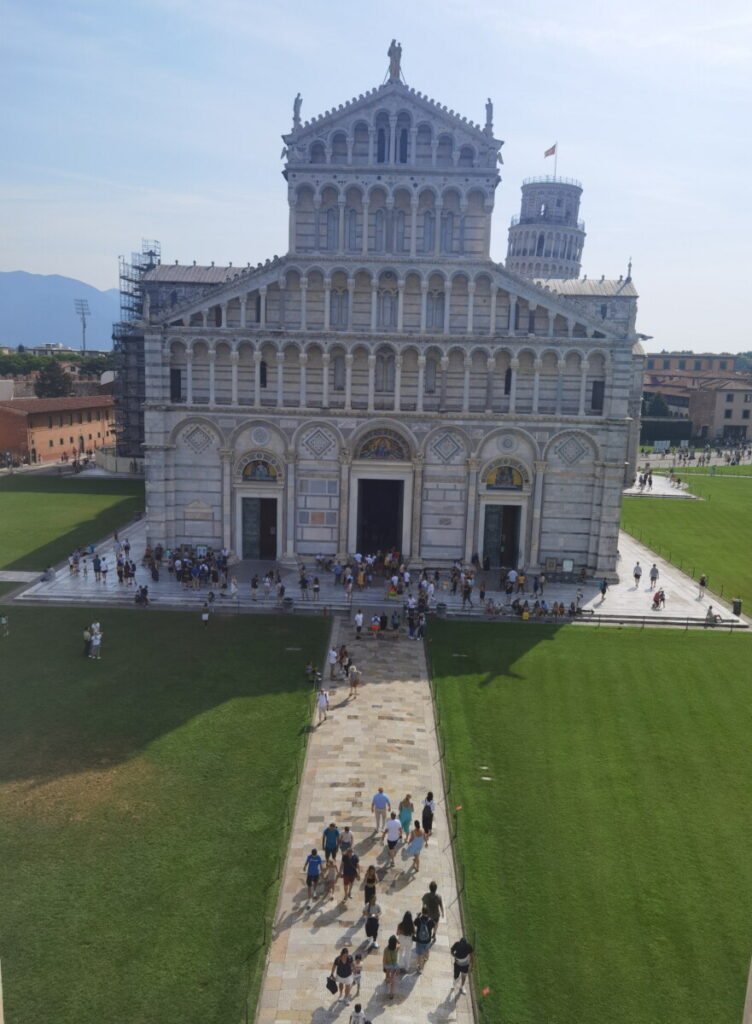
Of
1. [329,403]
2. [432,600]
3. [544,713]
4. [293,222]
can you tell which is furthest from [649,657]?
[293,222]

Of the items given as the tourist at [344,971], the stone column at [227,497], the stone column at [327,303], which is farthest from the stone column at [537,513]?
the tourist at [344,971]

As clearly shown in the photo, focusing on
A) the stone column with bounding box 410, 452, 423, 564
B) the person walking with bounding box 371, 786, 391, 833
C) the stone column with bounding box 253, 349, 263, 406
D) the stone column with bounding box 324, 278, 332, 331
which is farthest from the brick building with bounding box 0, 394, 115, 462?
the person walking with bounding box 371, 786, 391, 833

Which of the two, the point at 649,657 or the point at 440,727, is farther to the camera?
the point at 649,657

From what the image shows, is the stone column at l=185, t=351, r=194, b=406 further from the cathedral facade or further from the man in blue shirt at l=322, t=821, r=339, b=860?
the man in blue shirt at l=322, t=821, r=339, b=860

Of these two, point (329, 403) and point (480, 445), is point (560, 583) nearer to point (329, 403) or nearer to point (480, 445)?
point (480, 445)

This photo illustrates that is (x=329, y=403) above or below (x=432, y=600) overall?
above

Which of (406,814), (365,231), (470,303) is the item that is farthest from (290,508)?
(406,814)

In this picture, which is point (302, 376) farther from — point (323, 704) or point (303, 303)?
point (323, 704)
